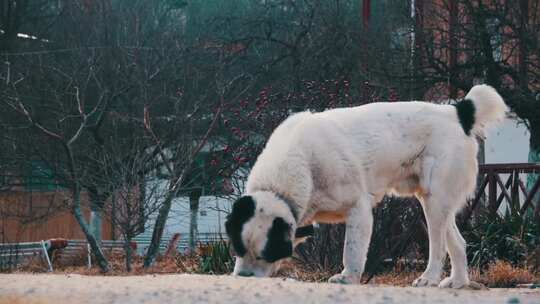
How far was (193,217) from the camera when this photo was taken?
2150 cm

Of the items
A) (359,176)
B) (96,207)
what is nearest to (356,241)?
(359,176)

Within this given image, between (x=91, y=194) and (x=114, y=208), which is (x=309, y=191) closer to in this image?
(x=114, y=208)

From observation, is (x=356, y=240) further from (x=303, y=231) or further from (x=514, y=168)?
(x=514, y=168)

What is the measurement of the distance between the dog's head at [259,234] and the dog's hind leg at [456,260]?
1.42 m

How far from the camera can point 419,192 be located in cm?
1016

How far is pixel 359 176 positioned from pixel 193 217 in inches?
473

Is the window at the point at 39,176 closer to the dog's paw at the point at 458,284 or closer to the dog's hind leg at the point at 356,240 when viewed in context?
the dog's hind leg at the point at 356,240

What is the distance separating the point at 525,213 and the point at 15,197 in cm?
1351

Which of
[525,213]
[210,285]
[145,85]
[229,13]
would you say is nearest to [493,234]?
[525,213]

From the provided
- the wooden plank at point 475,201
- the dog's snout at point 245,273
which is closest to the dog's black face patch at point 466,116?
→ the dog's snout at point 245,273

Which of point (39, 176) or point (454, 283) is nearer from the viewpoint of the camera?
point (454, 283)

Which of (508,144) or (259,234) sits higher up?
(259,234)

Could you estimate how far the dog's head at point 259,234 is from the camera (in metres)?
9.29

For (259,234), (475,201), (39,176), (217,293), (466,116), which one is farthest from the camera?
(39,176)
